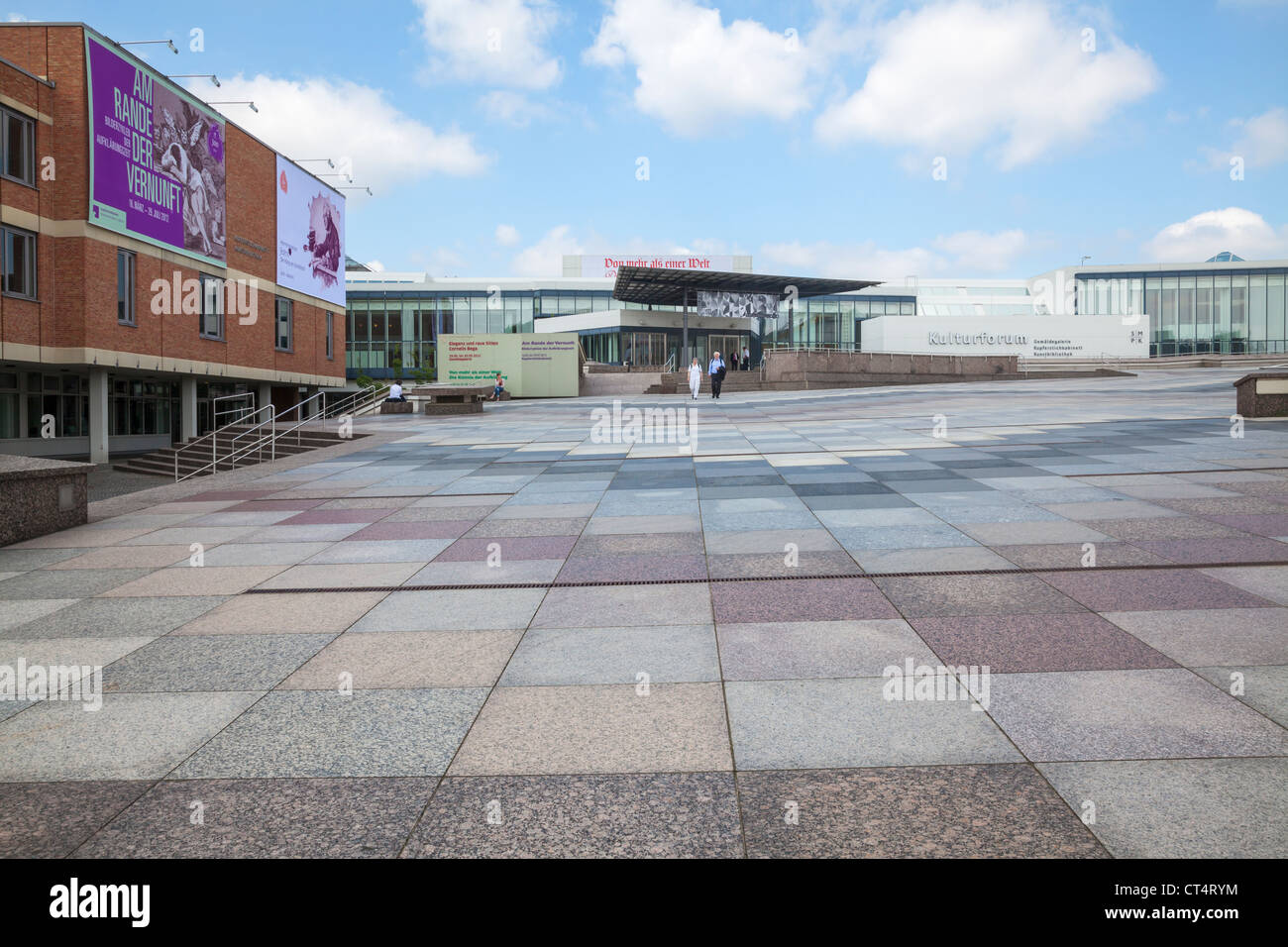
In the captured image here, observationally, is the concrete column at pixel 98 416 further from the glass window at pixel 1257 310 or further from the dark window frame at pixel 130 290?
the glass window at pixel 1257 310

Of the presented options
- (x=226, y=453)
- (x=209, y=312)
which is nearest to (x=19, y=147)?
(x=209, y=312)

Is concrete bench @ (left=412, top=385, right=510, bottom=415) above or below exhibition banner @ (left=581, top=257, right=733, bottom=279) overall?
below

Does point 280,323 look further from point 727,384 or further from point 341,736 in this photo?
point 341,736

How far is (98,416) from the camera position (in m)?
28.6

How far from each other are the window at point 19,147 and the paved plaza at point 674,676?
19.7m

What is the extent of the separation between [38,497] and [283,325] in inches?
1284

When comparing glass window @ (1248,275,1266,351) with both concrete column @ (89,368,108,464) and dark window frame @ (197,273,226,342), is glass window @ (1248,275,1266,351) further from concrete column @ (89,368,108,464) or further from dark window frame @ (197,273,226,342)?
concrete column @ (89,368,108,464)

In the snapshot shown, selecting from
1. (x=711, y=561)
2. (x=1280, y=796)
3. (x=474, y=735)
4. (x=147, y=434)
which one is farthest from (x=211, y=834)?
(x=147, y=434)

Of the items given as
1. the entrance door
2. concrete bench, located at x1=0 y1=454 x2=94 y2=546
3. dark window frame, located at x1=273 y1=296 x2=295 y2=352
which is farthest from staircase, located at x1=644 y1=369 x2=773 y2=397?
concrete bench, located at x1=0 y1=454 x2=94 y2=546

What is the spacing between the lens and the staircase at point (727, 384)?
47938 mm

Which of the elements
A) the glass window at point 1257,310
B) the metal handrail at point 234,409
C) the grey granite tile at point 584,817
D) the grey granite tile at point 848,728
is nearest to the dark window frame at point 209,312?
the metal handrail at point 234,409

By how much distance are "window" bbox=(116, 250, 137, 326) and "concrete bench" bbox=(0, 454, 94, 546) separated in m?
20.0

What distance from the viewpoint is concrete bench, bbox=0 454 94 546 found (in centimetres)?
962
